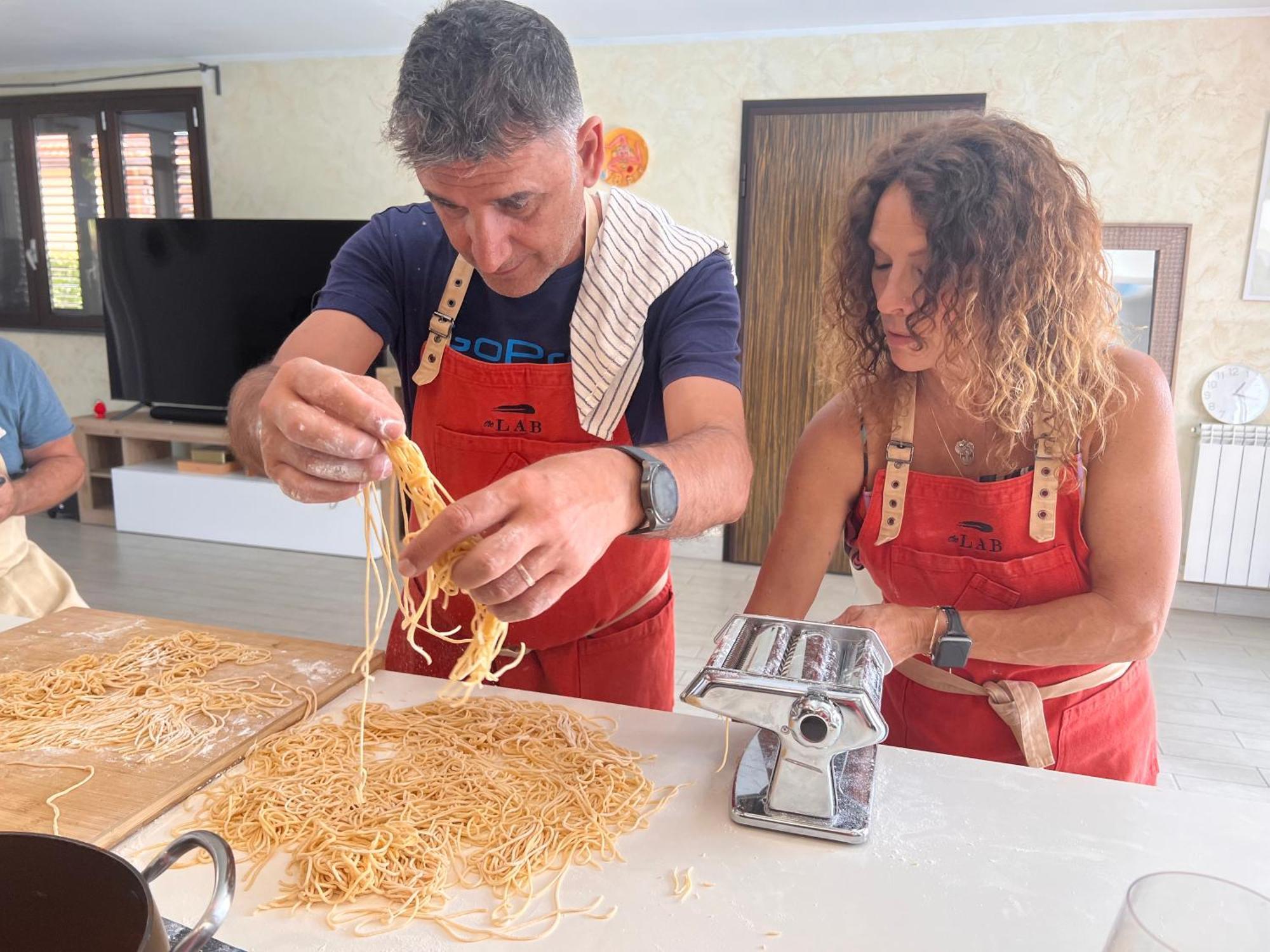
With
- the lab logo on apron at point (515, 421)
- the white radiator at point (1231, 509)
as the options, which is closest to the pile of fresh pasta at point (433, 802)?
the lab logo on apron at point (515, 421)

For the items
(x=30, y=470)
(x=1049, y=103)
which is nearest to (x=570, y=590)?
(x=30, y=470)

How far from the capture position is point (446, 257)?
1.66 m

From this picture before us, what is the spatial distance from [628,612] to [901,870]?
2.50ft

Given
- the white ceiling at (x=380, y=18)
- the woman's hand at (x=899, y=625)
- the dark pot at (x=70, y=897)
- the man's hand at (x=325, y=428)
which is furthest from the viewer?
the white ceiling at (x=380, y=18)

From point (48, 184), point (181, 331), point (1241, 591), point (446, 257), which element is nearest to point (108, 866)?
point (446, 257)

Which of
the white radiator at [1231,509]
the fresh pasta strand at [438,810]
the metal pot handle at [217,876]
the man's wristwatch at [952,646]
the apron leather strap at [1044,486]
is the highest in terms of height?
the apron leather strap at [1044,486]

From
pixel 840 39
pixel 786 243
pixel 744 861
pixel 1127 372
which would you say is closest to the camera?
pixel 744 861

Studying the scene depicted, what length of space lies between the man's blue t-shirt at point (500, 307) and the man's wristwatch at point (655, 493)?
425mm

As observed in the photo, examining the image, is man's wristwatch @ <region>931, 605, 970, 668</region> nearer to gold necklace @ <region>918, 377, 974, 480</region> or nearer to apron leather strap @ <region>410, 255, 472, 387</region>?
gold necklace @ <region>918, 377, 974, 480</region>

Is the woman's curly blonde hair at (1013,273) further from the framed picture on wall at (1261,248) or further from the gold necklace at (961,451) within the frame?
the framed picture on wall at (1261,248)

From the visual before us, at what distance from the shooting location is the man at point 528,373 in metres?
1.01

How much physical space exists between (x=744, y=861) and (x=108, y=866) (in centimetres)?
64

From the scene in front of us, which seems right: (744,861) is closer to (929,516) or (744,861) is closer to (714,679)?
(714,679)

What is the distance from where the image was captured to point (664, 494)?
1.09 meters
